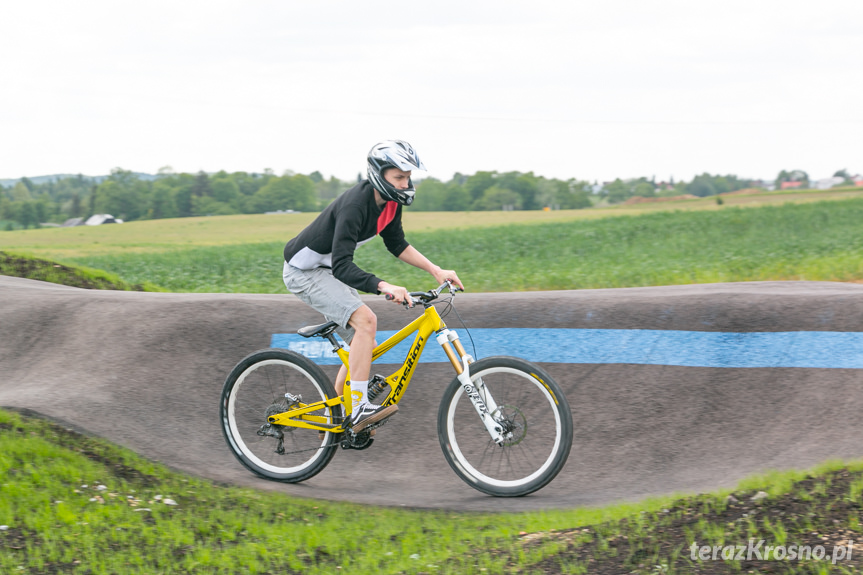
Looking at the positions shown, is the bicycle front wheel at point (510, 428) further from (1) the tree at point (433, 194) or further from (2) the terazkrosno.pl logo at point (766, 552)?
(1) the tree at point (433, 194)

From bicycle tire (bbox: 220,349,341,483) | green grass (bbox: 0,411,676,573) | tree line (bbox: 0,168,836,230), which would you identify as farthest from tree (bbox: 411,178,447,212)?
green grass (bbox: 0,411,676,573)

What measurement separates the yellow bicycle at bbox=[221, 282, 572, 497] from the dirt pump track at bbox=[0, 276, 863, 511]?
0.20m

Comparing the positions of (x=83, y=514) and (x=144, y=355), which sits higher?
(x=144, y=355)

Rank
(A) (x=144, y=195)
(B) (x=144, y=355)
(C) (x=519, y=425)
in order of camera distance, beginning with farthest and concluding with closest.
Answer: (A) (x=144, y=195), (B) (x=144, y=355), (C) (x=519, y=425)

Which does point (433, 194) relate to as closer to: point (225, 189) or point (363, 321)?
point (225, 189)

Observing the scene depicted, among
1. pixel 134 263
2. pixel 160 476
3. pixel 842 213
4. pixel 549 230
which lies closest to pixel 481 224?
pixel 549 230

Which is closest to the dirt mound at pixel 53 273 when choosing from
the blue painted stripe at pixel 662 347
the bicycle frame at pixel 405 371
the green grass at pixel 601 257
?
the green grass at pixel 601 257

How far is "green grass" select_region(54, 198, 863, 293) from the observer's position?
45.7 feet

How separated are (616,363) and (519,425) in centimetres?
178

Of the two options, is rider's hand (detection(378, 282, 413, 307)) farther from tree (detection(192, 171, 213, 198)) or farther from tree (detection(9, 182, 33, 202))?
tree (detection(9, 182, 33, 202))

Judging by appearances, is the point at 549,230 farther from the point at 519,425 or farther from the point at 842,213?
the point at 519,425

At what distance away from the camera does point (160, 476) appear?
5090 mm

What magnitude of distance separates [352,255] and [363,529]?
1712mm

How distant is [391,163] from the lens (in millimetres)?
4664
